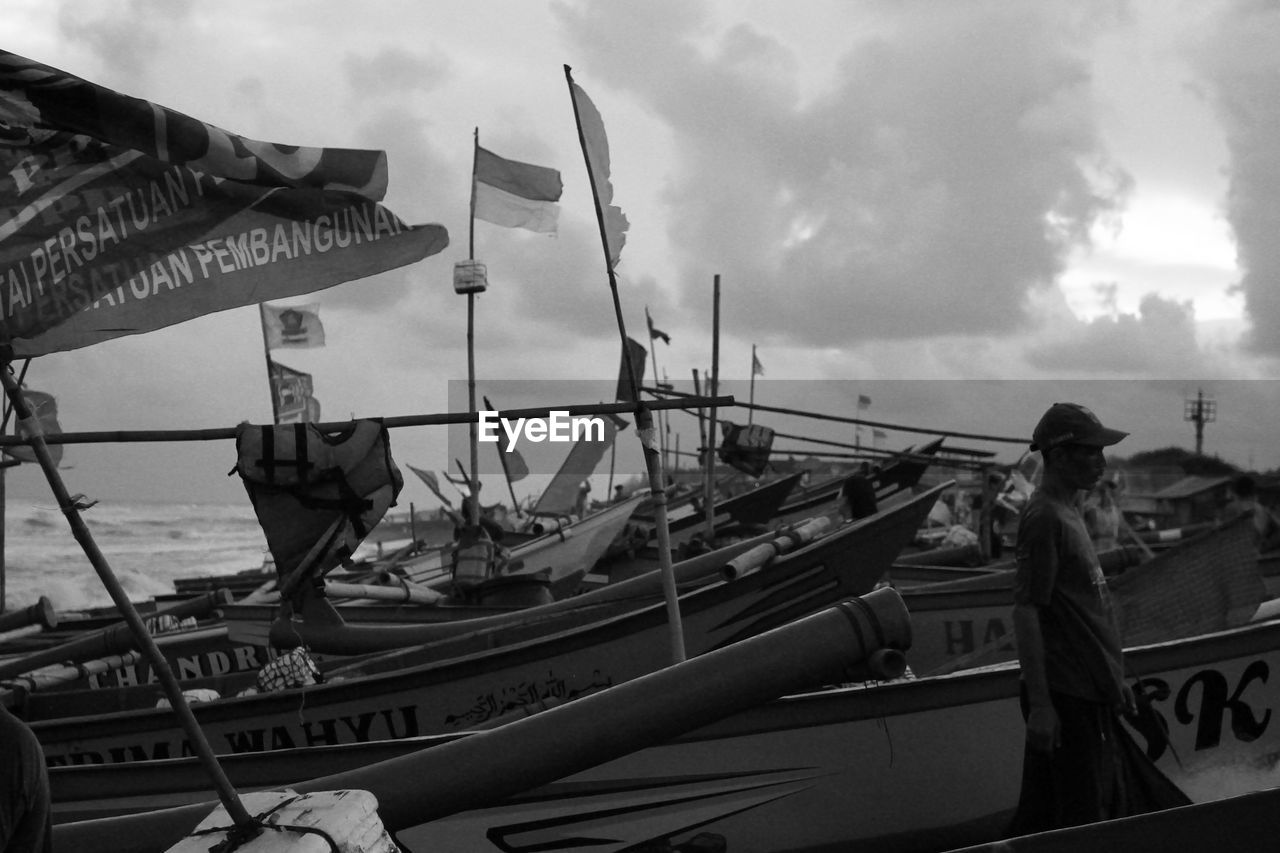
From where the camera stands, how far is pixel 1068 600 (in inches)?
154

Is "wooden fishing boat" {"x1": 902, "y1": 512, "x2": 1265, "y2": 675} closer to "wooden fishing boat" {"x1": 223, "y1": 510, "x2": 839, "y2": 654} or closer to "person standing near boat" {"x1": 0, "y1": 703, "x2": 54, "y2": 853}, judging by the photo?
"wooden fishing boat" {"x1": 223, "y1": 510, "x2": 839, "y2": 654}

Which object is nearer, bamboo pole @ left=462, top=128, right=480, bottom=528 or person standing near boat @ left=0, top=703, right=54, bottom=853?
person standing near boat @ left=0, top=703, right=54, bottom=853

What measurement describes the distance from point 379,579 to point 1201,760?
28.1 ft

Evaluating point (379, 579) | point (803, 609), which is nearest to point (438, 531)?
point (379, 579)

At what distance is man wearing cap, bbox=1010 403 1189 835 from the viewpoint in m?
3.88

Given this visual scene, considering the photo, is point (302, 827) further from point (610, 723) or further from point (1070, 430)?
point (1070, 430)

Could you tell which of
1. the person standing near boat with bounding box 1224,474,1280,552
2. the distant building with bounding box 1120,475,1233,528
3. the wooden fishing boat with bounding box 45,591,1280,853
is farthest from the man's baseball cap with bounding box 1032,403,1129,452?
the distant building with bounding box 1120,475,1233,528

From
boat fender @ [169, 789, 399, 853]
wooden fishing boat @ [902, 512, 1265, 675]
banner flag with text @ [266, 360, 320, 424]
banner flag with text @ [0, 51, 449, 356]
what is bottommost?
wooden fishing boat @ [902, 512, 1265, 675]

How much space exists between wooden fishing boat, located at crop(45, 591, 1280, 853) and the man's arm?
3.77 feet

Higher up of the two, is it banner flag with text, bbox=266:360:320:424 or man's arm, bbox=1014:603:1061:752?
banner flag with text, bbox=266:360:320:424

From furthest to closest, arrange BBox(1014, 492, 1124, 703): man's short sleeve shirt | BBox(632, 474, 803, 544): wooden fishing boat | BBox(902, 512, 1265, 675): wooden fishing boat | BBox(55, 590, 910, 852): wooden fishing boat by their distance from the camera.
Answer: BBox(632, 474, 803, 544): wooden fishing boat
BBox(902, 512, 1265, 675): wooden fishing boat
BBox(1014, 492, 1124, 703): man's short sleeve shirt
BBox(55, 590, 910, 852): wooden fishing boat

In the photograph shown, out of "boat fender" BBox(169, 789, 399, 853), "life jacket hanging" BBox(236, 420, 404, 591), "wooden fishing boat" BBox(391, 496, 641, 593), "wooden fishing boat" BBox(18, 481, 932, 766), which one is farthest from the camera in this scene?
"wooden fishing boat" BBox(391, 496, 641, 593)

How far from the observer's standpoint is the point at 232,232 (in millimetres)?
3414

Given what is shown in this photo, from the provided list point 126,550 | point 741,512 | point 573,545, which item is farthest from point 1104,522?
point 126,550
